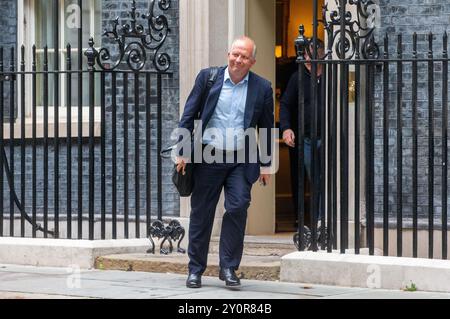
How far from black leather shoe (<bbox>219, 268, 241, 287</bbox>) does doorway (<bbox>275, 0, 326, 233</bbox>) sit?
4868 mm

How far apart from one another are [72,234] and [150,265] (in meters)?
1.82

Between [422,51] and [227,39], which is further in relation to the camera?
[227,39]

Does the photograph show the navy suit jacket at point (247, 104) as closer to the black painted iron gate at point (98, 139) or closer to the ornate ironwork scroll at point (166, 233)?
the black painted iron gate at point (98, 139)

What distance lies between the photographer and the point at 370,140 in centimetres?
1032

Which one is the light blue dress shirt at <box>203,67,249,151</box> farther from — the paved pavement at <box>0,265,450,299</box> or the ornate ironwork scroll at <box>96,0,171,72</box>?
the ornate ironwork scroll at <box>96,0,171,72</box>

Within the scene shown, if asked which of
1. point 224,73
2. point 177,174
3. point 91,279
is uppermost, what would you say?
point 224,73

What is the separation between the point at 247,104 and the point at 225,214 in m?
0.85

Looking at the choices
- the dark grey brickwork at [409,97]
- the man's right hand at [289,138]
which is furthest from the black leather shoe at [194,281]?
the dark grey brickwork at [409,97]

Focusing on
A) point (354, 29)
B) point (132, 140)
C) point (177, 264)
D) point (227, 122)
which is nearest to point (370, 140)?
point (227, 122)
